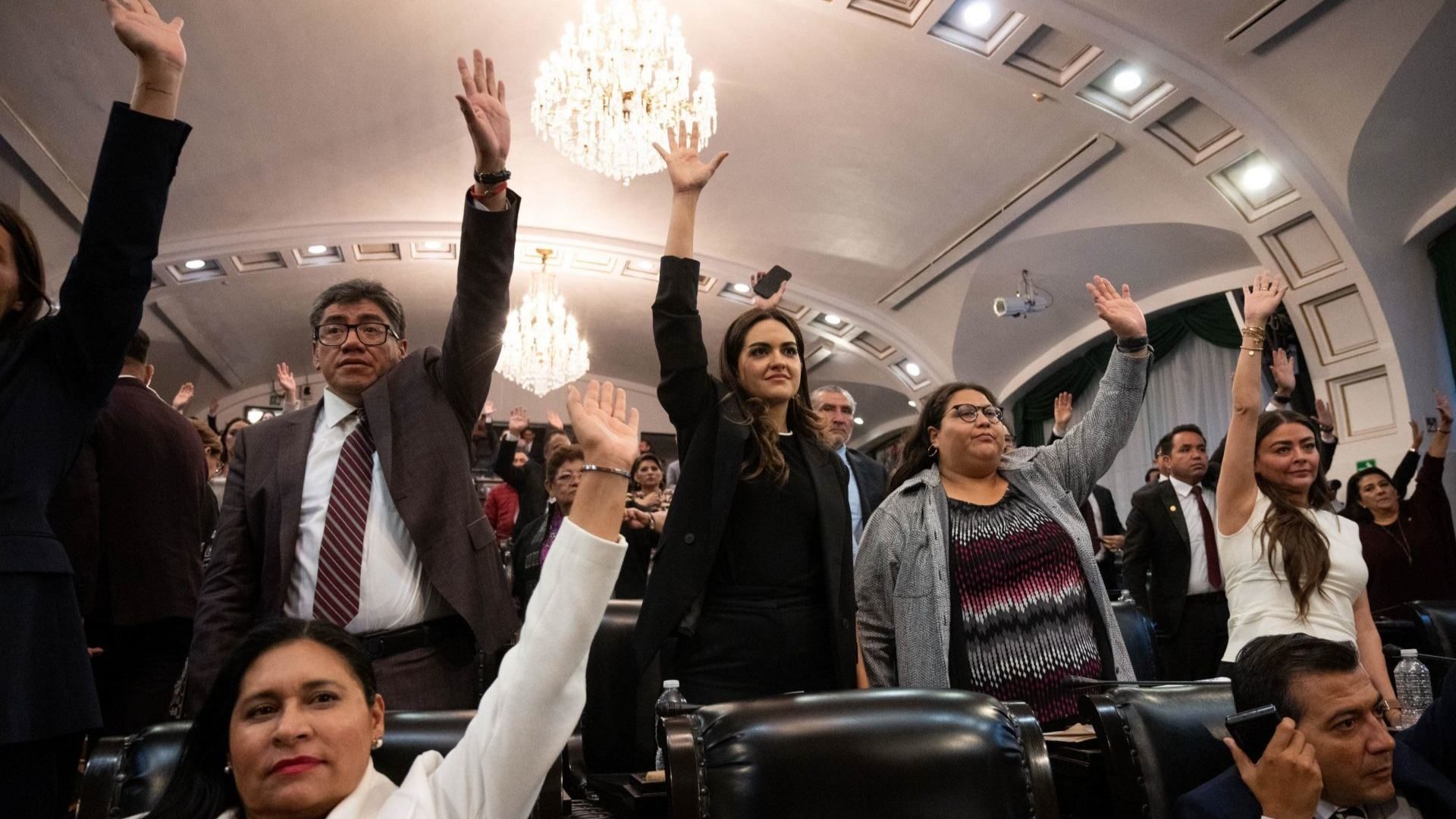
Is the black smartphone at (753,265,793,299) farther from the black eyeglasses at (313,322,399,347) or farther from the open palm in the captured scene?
the open palm

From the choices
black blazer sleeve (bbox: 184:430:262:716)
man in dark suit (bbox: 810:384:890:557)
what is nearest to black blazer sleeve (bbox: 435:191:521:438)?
black blazer sleeve (bbox: 184:430:262:716)

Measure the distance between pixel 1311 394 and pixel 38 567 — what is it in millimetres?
8036

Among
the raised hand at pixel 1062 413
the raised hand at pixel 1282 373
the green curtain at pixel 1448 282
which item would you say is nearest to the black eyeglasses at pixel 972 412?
the raised hand at pixel 1062 413

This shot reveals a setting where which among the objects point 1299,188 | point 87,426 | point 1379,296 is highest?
point 1299,188

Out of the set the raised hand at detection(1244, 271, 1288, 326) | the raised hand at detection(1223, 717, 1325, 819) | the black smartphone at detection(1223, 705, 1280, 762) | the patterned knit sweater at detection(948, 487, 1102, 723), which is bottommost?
the raised hand at detection(1223, 717, 1325, 819)

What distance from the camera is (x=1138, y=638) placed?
9.21 ft

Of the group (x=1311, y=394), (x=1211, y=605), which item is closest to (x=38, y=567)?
(x=1211, y=605)

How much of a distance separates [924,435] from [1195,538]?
6.76 ft

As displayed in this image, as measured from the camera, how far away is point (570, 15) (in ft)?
22.9

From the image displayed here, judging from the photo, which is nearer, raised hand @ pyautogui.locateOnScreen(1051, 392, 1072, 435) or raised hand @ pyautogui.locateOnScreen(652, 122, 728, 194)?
raised hand @ pyautogui.locateOnScreen(652, 122, 728, 194)

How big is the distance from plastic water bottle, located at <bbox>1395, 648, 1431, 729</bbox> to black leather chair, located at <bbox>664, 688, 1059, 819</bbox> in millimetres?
1746

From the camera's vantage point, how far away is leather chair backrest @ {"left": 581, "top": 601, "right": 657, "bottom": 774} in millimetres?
2293

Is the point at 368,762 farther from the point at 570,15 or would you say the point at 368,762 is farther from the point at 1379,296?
the point at 1379,296

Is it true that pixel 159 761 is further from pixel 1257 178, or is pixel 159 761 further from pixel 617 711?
pixel 1257 178
